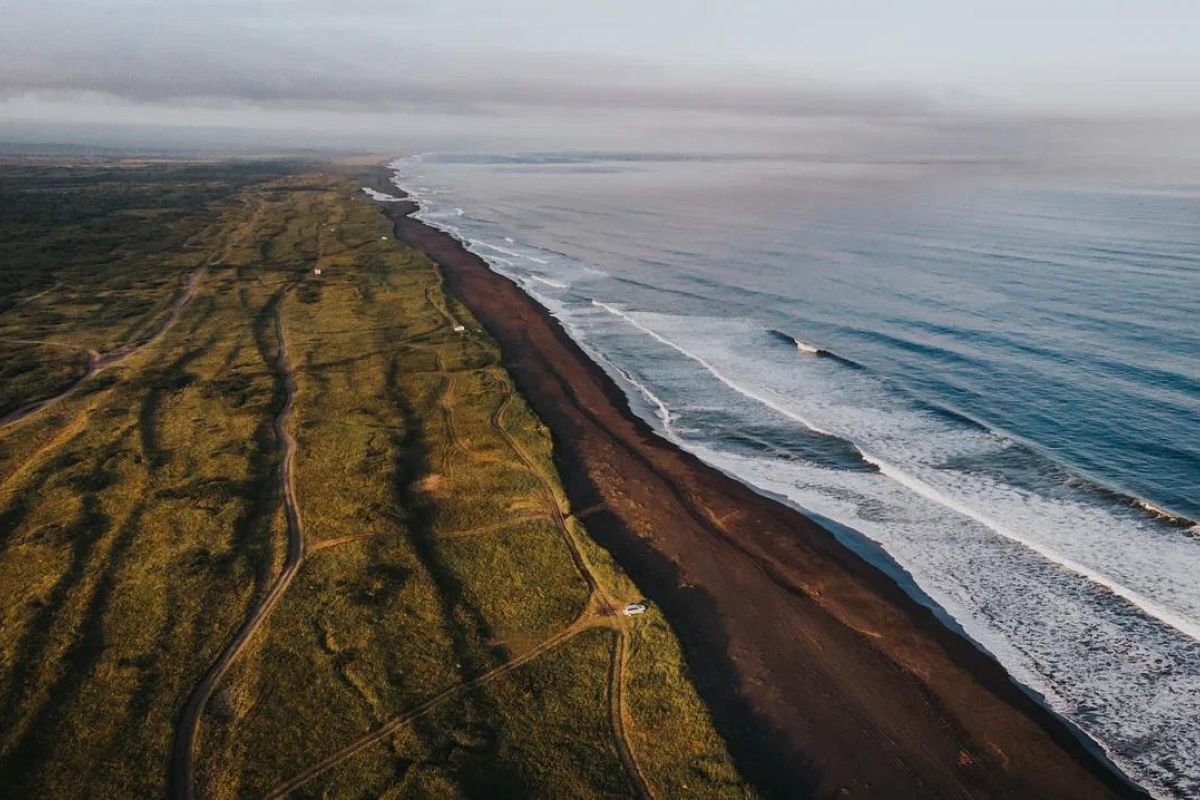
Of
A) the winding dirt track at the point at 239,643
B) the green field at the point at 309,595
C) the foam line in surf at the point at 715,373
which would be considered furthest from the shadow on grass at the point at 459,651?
the foam line in surf at the point at 715,373

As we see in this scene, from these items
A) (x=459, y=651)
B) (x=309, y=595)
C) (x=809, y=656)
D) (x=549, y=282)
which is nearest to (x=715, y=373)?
(x=809, y=656)

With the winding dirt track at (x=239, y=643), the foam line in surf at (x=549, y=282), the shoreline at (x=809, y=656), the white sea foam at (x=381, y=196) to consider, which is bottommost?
the shoreline at (x=809, y=656)

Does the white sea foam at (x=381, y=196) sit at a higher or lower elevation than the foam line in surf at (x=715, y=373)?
higher

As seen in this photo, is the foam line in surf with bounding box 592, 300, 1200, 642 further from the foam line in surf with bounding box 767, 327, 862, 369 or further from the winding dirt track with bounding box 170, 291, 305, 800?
the winding dirt track with bounding box 170, 291, 305, 800

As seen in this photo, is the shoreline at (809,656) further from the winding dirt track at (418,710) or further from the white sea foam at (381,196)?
the white sea foam at (381,196)

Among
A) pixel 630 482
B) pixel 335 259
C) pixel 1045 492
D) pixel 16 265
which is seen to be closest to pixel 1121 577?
pixel 1045 492

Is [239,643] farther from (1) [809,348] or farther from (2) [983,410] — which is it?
(1) [809,348]
